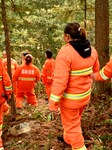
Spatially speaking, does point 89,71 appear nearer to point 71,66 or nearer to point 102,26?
point 71,66

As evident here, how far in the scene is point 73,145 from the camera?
5.72 meters

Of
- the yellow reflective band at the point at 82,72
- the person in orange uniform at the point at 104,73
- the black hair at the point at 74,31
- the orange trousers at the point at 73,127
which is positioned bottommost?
the orange trousers at the point at 73,127

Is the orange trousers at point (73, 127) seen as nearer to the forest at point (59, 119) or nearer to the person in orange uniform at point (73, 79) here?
the person in orange uniform at point (73, 79)

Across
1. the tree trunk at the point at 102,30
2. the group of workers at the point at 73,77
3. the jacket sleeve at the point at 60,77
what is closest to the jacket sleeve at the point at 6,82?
the group of workers at the point at 73,77

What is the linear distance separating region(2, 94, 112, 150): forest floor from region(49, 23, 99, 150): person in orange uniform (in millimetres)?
540

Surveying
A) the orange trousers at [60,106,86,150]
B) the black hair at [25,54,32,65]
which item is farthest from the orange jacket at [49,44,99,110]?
the black hair at [25,54,32,65]

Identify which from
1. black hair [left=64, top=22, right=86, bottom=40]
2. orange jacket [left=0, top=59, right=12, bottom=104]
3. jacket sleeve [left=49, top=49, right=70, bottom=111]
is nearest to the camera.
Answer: jacket sleeve [left=49, top=49, right=70, bottom=111]

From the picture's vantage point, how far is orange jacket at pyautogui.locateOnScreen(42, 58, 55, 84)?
1269cm

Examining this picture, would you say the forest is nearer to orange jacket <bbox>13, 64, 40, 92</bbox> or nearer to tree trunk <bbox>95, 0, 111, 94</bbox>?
tree trunk <bbox>95, 0, 111, 94</bbox>

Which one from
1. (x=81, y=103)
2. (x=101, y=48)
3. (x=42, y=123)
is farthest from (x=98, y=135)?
(x=101, y=48)

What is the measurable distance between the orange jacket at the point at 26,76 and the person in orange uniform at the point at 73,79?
547 cm

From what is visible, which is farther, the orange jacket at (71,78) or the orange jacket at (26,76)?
the orange jacket at (26,76)

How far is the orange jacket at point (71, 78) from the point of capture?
17.5 feet

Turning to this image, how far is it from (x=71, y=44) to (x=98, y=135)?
6.71 ft
